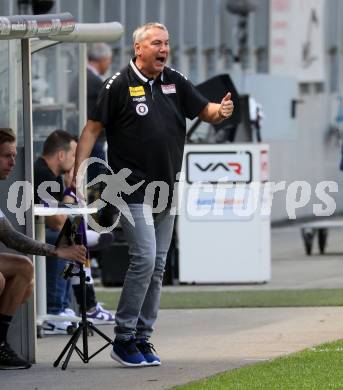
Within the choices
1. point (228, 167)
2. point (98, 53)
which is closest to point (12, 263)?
point (228, 167)

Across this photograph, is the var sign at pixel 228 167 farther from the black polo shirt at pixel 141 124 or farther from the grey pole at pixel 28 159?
the black polo shirt at pixel 141 124

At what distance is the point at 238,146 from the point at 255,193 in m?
0.51

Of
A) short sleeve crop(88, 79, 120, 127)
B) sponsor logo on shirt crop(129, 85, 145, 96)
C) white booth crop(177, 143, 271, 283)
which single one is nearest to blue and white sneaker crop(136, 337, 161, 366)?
short sleeve crop(88, 79, 120, 127)

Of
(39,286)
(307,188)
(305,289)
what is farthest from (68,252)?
(307,188)

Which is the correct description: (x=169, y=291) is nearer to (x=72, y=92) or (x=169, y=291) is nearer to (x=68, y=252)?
(x=72, y=92)

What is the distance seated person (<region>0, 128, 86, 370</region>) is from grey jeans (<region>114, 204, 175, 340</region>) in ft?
1.04

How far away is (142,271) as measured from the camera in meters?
9.82

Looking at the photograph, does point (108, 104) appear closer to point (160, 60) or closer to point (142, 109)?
point (142, 109)

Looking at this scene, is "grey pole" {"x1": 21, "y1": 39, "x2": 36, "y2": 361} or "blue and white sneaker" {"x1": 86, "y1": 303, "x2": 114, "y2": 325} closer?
"grey pole" {"x1": 21, "y1": 39, "x2": 36, "y2": 361}

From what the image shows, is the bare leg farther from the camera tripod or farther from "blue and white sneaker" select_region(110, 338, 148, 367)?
"blue and white sneaker" select_region(110, 338, 148, 367)

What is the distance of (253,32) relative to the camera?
2852cm

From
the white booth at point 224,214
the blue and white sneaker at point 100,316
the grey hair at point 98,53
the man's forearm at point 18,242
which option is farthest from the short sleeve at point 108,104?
the grey hair at point 98,53

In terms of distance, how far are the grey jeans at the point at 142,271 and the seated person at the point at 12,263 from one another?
1.04 ft

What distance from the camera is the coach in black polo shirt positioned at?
986 centimetres
